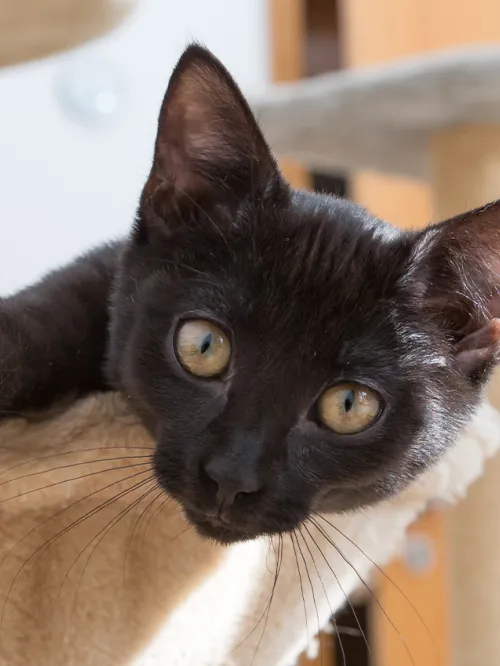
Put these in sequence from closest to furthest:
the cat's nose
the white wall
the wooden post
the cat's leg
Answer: the cat's nose → the cat's leg → the wooden post → the white wall

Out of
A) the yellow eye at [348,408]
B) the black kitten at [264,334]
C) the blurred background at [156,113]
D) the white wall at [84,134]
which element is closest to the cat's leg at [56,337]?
the black kitten at [264,334]

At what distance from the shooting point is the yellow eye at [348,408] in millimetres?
647

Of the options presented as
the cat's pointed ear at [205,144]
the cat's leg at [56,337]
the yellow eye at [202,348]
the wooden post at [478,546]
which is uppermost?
the cat's pointed ear at [205,144]

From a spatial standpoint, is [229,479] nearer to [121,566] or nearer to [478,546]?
[121,566]

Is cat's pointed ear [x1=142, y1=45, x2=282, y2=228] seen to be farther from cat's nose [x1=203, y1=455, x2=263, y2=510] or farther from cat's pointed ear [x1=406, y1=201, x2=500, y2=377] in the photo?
cat's nose [x1=203, y1=455, x2=263, y2=510]

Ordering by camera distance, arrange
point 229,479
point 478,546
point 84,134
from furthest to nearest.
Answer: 1. point 84,134
2. point 478,546
3. point 229,479

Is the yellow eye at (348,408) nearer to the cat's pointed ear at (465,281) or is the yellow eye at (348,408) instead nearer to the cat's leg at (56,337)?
the cat's pointed ear at (465,281)

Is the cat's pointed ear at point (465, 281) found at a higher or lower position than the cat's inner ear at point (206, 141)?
lower

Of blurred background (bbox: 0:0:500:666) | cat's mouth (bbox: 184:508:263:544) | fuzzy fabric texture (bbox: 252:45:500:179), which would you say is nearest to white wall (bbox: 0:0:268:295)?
blurred background (bbox: 0:0:500:666)

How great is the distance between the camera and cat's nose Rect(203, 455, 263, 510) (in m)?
0.58

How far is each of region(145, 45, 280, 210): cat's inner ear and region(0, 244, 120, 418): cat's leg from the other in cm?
16

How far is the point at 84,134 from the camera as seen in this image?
5.49 feet

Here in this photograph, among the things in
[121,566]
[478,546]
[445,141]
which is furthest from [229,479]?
[445,141]

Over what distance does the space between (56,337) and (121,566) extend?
8.9 inches
